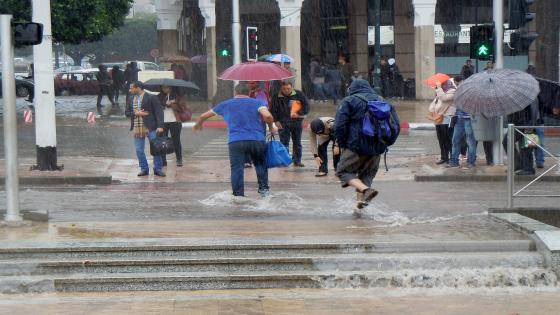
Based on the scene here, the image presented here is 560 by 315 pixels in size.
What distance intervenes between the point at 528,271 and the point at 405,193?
18.9 feet

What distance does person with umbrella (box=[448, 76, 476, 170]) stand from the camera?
58.9ft

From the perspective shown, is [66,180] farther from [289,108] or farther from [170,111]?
[289,108]

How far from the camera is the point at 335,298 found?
9180 mm

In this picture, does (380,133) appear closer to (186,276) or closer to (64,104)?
(186,276)

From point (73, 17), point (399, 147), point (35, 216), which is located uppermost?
point (73, 17)

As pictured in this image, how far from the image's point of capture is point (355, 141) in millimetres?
11703

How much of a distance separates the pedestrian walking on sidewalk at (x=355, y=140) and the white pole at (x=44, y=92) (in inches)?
254

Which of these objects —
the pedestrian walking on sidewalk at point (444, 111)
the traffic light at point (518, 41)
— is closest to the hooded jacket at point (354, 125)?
the pedestrian walking on sidewalk at point (444, 111)

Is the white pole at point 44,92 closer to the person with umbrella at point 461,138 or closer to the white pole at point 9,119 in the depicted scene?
the white pole at point 9,119

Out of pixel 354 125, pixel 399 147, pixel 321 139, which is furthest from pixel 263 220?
pixel 399 147

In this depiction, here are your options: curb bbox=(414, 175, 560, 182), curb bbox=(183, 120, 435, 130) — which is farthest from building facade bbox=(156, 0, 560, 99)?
curb bbox=(414, 175, 560, 182)

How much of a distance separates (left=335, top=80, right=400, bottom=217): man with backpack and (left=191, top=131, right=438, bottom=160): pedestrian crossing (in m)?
9.64

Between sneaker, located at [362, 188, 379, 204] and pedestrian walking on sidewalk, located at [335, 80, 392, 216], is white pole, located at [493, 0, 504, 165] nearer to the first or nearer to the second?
pedestrian walking on sidewalk, located at [335, 80, 392, 216]

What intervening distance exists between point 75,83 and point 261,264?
41.3 metres
